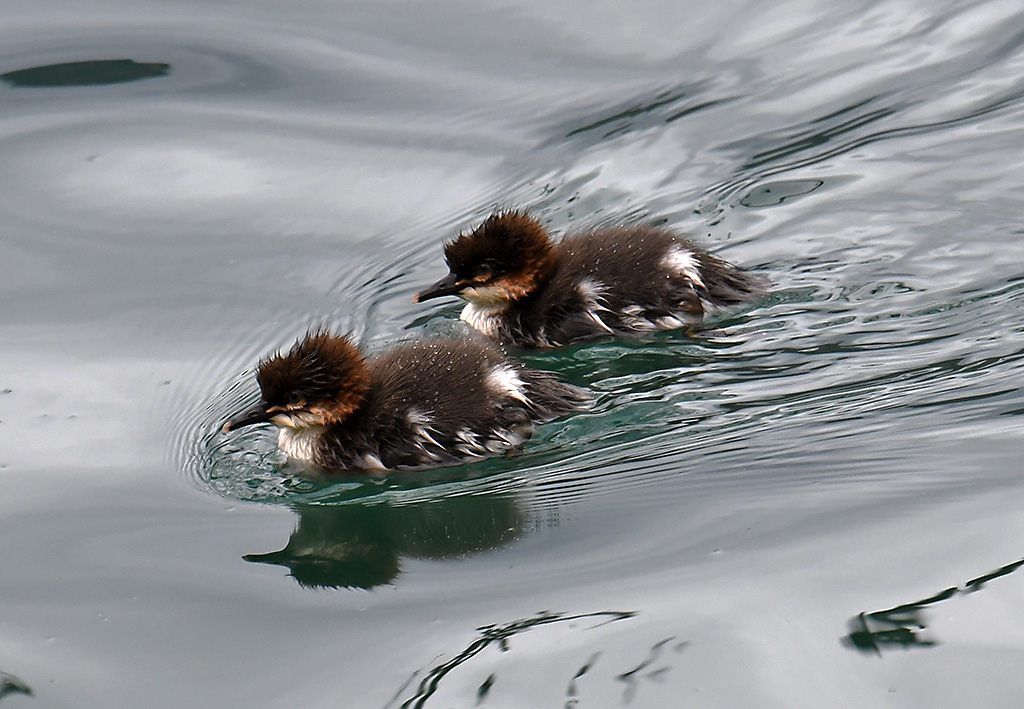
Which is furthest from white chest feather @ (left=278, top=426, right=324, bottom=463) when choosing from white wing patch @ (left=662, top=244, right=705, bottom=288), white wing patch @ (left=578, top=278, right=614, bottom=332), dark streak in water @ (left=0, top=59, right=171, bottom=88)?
dark streak in water @ (left=0, top=59, right=171, bottom=88)

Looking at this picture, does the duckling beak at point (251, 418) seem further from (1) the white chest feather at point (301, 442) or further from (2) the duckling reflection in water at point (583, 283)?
(2) the duckling reflection in water at point (583, 283)

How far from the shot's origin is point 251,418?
16.1 feet

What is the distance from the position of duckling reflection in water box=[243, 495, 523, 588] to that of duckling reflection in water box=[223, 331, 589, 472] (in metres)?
0.33

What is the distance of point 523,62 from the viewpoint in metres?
8.05

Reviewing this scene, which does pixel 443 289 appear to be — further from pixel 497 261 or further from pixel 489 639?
pixel 489 639

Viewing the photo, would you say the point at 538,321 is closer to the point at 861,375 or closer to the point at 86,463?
the point at 861,375

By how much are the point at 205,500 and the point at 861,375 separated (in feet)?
7.81

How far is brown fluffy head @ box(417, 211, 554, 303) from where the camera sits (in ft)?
19.2

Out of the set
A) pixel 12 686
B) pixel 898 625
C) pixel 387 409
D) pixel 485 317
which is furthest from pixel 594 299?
pixel 12 686

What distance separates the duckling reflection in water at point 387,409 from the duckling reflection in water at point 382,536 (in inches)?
13.1

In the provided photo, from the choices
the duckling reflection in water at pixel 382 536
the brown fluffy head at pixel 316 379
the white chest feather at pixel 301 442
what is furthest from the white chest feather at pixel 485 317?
the duckling reflection in water at pixel 382 536

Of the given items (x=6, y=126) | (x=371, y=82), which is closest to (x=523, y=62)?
(x=371, y=82)

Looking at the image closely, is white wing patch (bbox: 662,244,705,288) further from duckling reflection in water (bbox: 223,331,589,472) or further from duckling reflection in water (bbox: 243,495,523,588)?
duckling reflection in water (bbox: 243,495,523,588)

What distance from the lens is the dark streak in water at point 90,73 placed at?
25.4ft
